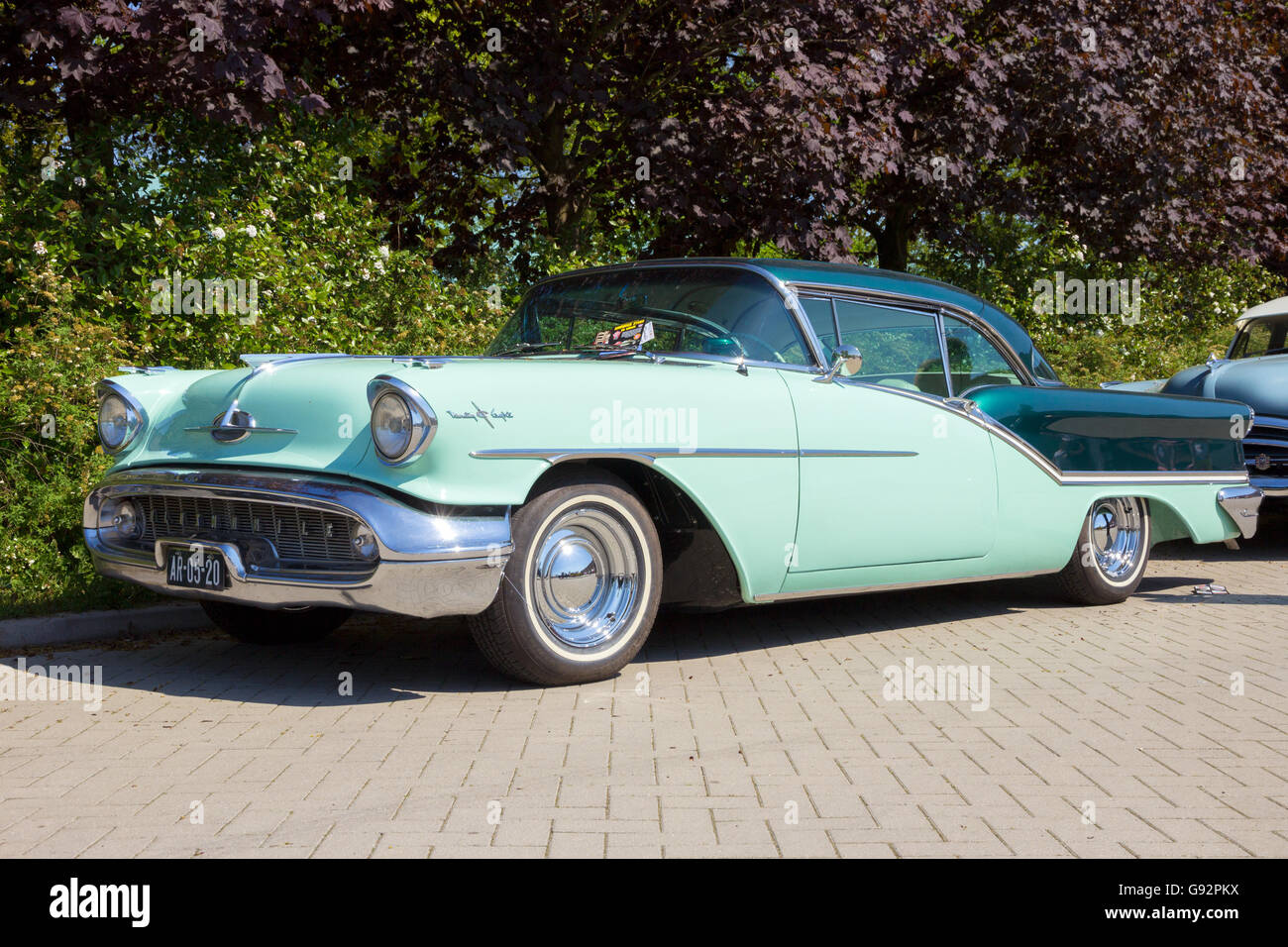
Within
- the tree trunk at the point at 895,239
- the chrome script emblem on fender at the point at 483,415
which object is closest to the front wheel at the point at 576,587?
the chrome script emblem on fender at the point at 483,415

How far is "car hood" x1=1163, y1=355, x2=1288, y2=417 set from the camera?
31.8 feet

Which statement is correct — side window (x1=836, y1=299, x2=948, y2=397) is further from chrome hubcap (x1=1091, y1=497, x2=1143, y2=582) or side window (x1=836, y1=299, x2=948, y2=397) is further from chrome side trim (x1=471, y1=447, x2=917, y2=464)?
chrome hubcap (x1=1091, y1=497, x2=1143, y2=582)

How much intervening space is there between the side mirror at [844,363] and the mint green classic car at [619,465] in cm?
1

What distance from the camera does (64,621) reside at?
604 cm

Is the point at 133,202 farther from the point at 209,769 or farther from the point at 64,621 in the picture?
the point at 209,769

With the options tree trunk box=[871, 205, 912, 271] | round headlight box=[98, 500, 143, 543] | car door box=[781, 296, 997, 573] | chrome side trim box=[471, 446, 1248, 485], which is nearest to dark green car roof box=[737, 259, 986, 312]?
car door box=[781, 296, 997, 573]

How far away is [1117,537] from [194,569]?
495cm

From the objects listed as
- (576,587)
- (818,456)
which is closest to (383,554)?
(576,587)

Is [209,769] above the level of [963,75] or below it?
below

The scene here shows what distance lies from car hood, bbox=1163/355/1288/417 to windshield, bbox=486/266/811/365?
4995 mm

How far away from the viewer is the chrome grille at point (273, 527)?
458cm

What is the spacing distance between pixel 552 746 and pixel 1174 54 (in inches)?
540
